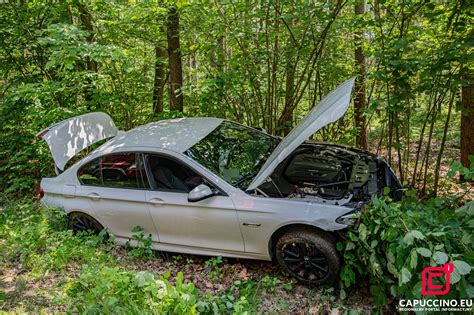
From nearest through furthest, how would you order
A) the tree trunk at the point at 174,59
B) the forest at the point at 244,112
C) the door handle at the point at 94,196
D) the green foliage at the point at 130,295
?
the green foliage at the point at 130,295 < the forest at the point at 244,112 < the door handle at the point at 94,196 < the tree trunk at the point at 174,59

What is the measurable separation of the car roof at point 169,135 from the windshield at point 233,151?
0.11 m

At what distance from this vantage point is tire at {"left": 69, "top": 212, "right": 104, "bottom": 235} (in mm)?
4531

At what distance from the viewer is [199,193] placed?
3.51 m

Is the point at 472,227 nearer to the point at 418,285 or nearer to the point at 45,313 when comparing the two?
the point at 418,285

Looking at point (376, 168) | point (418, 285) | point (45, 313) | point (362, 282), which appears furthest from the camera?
point (376, 168)

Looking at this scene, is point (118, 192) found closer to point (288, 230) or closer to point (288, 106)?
point (288, 230)

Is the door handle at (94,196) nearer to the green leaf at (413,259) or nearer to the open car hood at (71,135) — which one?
the open car hood at (71,135)

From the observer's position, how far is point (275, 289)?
11.8 feet

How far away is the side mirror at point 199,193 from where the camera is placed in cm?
351

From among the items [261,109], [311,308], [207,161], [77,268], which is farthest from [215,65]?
[311,308]

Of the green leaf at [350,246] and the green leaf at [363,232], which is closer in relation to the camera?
the green leaf at [363,232]

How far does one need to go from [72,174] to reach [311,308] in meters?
3.55

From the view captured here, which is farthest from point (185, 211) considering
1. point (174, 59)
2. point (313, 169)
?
point (174, 59)

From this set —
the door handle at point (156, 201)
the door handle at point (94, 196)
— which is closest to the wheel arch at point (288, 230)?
the door handle at point (156, 201)
